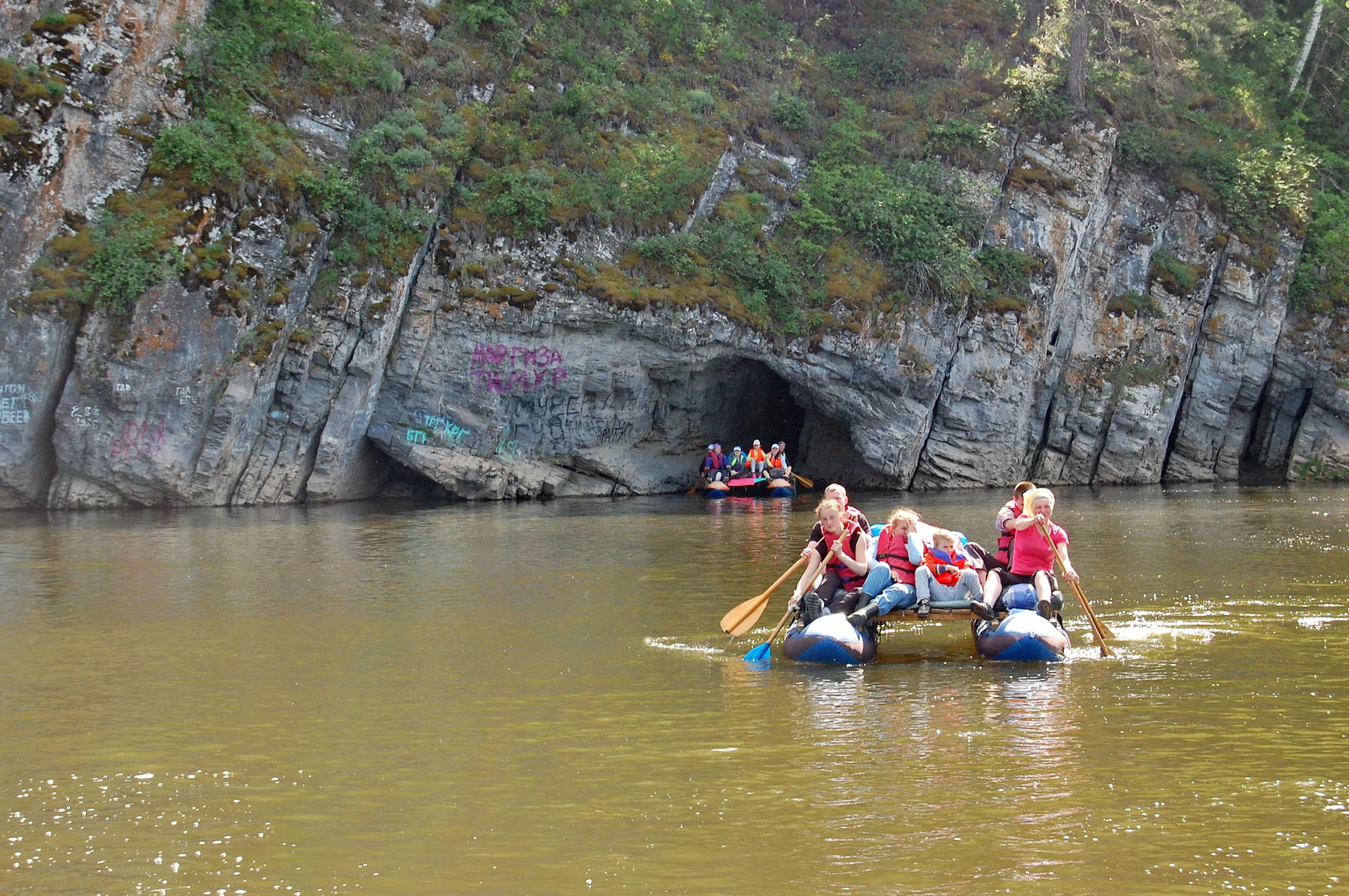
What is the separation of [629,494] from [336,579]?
1428 cm

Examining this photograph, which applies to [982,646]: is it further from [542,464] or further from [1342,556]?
[542,464]

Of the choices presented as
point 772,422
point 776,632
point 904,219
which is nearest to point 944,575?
point 776,632

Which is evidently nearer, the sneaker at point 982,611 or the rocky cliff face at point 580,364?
the sneaker at point 982,611

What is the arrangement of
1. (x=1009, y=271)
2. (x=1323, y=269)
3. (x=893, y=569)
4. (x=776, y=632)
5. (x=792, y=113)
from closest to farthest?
(x=776, y=632) < (x=893, y=569) < (x=1009, y=271) < (x=792, y=113) < (x=1323, y=269)

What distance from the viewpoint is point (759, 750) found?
23.8ft

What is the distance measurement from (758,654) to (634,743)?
2822mm

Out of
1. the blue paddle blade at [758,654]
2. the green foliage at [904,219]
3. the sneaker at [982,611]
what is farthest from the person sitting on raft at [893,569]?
the green foliage at [904,219]

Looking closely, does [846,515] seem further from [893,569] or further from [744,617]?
[744,617]

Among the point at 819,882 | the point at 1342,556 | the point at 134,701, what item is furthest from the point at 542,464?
the point at 819,882

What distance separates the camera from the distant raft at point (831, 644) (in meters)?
9.96

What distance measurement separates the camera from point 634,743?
24.4 ft

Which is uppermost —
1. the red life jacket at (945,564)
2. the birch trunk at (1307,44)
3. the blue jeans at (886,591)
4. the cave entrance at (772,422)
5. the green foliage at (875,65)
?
the birch trunk at (1307,44)

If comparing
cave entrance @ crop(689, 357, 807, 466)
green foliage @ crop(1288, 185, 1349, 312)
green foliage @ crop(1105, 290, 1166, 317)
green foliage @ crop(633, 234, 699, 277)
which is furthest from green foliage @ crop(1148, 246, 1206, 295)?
green foliage @ crop(633, 234, 699, 277)

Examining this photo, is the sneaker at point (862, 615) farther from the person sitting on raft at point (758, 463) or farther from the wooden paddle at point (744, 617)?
the person sitting on raft at point (758, 463)
